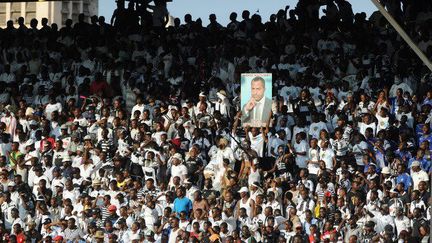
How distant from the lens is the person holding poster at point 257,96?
2559 cm

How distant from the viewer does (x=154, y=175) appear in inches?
1071

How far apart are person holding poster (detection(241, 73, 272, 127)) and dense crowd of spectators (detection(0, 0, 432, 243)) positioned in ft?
3.17

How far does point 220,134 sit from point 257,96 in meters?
2.08

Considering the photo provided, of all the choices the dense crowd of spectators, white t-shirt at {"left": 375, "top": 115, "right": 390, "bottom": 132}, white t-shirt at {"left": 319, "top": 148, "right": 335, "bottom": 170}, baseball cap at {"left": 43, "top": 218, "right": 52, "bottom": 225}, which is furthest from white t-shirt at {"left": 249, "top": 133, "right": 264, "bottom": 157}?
baseball cap at {"left": 43, "top": 218, "right": 52, "bottom": 225}

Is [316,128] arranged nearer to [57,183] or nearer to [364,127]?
[364,127]

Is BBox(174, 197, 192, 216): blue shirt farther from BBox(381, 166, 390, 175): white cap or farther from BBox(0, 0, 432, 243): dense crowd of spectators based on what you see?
BBox(381, 166, 390, 175): white cap

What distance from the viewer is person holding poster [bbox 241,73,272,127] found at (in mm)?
25594

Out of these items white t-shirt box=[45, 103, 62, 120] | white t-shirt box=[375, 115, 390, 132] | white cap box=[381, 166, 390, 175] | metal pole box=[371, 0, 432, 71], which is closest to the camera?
metal pole box=[371, 0, 432, 71]

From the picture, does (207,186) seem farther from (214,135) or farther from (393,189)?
(393,189)

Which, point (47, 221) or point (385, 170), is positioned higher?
point (385, 170)

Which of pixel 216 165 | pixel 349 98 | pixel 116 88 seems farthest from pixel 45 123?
pixel 349 98

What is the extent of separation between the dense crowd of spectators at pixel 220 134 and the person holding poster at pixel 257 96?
97cm

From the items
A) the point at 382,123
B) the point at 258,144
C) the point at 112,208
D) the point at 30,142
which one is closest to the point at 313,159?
the point at 258,144

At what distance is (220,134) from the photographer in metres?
27.6
